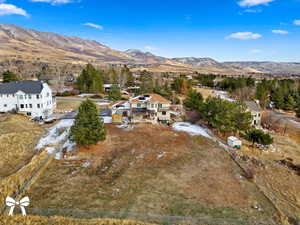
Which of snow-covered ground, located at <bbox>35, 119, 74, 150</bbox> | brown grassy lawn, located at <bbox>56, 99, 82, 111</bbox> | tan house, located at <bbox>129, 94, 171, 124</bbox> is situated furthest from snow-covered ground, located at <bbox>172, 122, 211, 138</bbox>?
brown grassy lawn, located at <bbox>56, 99, 82, 111</bbox>

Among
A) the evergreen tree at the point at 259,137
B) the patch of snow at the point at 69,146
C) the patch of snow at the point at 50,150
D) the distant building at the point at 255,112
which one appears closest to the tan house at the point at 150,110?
the patch of snow at the point at 69,146

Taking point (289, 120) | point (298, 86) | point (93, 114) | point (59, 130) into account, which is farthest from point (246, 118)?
point (298, 86)

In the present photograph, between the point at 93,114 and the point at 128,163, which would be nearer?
the point at 128,163

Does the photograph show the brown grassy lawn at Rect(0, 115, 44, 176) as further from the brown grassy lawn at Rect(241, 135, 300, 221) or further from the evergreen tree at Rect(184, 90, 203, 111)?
the evergreen tree at Rect(184, 90, 203, 111)

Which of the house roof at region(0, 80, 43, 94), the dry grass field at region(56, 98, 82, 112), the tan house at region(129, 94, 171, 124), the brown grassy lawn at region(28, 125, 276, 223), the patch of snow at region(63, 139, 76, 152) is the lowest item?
the brown grassy lawn at region(28, 125, 276, 223)

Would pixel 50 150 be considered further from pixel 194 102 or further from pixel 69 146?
pixel 194 102

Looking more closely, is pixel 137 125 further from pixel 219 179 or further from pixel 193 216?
pixel 193 216

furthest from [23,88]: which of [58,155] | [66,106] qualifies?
[58,155]
